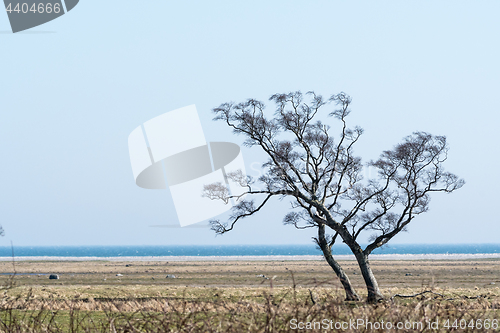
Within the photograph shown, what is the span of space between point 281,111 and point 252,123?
1.51 metres

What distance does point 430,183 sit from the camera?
21562 mm

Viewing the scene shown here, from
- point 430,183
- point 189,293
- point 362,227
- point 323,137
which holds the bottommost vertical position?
point 189,293

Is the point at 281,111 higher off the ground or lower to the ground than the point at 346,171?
higher

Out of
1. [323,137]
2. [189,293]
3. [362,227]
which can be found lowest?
[189,293]

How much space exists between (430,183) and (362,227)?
3.46 meters

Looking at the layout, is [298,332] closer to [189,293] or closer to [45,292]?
[189,293]

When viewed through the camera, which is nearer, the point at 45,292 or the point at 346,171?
the point at 346,171

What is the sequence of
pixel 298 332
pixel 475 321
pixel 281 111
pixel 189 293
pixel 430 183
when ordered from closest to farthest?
pixel 298 332, pixel 475 321, pixel 430 183, pixel 281 111, pixel 189 293

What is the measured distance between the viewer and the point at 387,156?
71.8 feet

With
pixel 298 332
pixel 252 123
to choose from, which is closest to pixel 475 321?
pixel 298 332

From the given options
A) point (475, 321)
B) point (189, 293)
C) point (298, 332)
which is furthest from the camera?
point (189, 293)

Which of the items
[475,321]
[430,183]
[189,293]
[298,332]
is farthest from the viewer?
[189,293]

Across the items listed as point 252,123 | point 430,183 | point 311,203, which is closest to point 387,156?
point 430,183

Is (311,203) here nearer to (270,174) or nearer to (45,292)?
(270,174)
